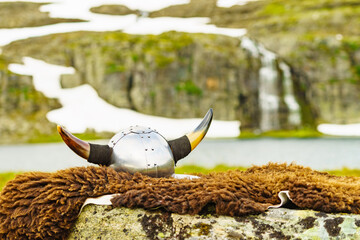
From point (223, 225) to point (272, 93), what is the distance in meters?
46.9

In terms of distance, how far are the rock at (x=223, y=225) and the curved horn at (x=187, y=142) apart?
1226mm

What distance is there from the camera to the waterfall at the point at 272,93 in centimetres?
4822

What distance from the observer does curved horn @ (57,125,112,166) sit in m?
3.96

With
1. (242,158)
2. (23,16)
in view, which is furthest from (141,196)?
(23,16)

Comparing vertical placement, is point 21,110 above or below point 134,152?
below

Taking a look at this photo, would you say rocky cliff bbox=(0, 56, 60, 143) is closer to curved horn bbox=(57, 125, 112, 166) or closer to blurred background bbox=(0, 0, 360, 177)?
blurred background bbox=(0, 0, 360, 177)

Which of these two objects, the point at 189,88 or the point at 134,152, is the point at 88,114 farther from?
the point at 134,152

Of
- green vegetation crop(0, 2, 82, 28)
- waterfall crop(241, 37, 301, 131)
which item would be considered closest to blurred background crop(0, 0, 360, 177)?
waterfall crop(241, 37, 301, 131)

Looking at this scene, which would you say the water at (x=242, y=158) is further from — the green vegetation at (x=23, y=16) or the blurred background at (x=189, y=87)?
the green vegetation at (x=23, y=16)

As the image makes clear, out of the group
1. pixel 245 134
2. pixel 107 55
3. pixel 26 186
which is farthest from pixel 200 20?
pixel 26 186

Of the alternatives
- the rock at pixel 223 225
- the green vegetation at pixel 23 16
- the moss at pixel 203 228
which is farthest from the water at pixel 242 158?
the green vegetation at pixel 23 16

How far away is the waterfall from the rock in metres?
46.0

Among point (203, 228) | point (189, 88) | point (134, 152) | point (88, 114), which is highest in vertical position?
point (189, 88)

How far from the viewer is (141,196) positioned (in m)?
3.50
